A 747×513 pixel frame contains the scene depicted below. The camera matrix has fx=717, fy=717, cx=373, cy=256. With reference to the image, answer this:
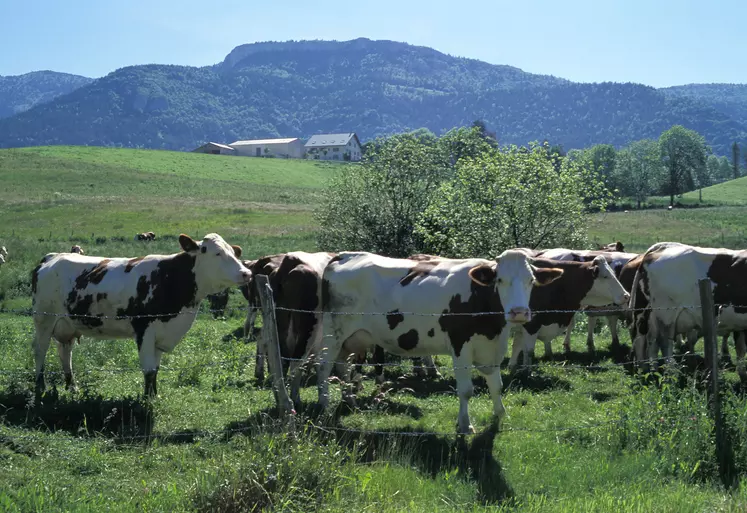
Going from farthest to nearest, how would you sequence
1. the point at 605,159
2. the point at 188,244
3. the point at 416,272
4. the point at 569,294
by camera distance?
the point at 605,159 → the point at 569,294 → the point at 188,244 → the point at 416,272

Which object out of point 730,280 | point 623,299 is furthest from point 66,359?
point 730,280

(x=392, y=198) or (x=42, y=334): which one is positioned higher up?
(x=392, y=198)

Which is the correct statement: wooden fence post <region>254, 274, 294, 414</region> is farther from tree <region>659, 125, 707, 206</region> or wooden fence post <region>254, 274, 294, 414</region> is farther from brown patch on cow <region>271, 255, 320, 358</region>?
tree <region>659, 125, 707, 206</region>

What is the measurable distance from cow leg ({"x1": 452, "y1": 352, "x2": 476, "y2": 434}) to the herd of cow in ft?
0.05

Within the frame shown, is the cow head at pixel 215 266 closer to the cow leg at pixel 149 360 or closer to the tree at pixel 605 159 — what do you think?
the cow leg at pixel 149 360

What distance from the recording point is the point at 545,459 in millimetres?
8531

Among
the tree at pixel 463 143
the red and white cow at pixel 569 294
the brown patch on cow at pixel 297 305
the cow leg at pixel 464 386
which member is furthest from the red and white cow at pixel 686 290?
the tree at pixel 463 143

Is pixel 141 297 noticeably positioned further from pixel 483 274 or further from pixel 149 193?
pixel 149 193

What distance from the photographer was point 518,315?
9.19 meters

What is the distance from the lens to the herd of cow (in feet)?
33.3

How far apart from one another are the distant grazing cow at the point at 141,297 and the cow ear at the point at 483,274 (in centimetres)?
391

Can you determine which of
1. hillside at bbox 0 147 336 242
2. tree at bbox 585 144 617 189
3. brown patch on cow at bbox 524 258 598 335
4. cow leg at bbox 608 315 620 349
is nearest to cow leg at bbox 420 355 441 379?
brown patch on cow at bbox 524 258 598 335

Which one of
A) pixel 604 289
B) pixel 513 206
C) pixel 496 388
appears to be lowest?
pixel 496 388

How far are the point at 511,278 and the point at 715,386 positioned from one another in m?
2.83
